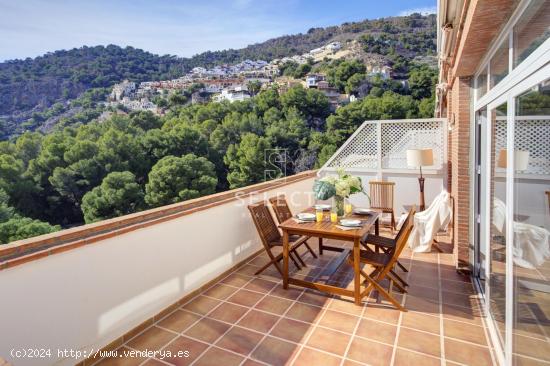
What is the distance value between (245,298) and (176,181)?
24.7m

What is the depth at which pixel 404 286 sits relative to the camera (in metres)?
3.33

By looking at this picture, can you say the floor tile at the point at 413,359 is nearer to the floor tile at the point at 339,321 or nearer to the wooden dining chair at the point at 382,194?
the floor tile at the point at 339,321

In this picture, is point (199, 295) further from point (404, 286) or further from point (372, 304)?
point (404, 286)

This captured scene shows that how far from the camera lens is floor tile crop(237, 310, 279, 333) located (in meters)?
2.65

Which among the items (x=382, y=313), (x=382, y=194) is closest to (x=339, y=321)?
(x=382, y=313)

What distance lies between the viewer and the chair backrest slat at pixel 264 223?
11.8 ft

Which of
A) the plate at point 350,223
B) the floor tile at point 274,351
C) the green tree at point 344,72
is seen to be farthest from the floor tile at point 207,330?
the green tree at point 344,72

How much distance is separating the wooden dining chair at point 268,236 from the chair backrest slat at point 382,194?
2209mm

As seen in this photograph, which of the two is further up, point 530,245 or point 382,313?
point 530,245

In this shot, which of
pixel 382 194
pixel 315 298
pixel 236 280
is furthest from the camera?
pixel 382 194

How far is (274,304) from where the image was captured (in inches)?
119

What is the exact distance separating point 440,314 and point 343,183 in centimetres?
154

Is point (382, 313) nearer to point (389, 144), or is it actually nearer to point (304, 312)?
point (304, 312)

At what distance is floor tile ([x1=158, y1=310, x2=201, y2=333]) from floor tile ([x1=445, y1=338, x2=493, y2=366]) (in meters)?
1.96
